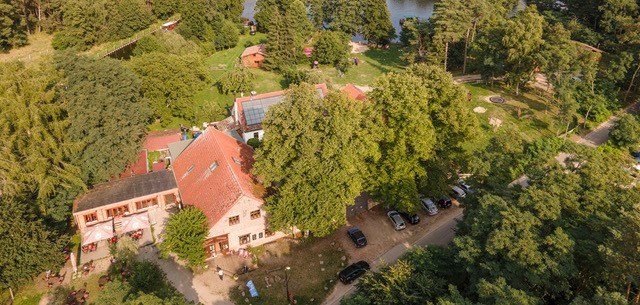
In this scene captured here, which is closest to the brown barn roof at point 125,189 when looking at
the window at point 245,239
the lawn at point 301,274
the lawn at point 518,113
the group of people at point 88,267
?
the group of people at point 88,267

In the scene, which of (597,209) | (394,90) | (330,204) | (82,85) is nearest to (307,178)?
(330,204)

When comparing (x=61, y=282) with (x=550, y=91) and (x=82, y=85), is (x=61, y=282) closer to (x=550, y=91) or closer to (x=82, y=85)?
(x=82, y=85)

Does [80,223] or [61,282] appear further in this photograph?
[80,223]

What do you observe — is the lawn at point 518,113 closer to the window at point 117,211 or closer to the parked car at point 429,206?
the parked car at point 429,206

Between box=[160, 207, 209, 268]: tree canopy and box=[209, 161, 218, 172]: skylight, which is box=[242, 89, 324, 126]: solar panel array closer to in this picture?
box=[209, 161, 218, 172]: skylight

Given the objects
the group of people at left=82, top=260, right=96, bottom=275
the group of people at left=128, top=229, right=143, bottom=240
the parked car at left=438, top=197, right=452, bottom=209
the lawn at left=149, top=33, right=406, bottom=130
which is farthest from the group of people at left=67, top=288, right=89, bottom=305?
the parked car at left=438, top=197, right=452, bottom=209

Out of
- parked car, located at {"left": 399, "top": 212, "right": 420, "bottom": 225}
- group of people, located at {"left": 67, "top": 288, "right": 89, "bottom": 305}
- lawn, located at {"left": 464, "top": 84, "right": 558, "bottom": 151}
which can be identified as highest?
lawn, located at {"left": 464, "top": 84, "right": 558, "bottom": 151}
